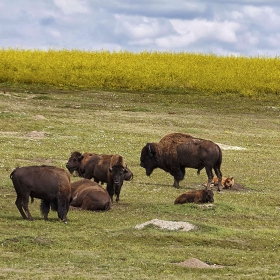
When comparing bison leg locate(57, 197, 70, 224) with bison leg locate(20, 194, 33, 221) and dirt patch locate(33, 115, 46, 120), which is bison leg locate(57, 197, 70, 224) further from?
dirt patch locate(33, 115, 46, 120)

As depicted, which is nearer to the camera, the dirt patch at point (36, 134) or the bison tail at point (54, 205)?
the bison tail at point (54, 205)

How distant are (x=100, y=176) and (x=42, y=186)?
4189mm

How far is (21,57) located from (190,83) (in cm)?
1267

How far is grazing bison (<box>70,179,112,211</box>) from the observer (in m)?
17.0

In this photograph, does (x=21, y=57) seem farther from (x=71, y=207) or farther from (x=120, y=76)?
(x=71, y=207)

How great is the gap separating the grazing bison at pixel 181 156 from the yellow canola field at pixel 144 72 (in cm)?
2766

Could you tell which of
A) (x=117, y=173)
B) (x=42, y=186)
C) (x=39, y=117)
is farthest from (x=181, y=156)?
(x=39, y=117)

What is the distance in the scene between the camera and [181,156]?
21906mm

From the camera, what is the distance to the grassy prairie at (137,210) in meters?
12.0

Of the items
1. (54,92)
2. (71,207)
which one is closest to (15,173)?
(71,207)

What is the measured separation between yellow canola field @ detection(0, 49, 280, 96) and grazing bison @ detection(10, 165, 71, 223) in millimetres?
34823

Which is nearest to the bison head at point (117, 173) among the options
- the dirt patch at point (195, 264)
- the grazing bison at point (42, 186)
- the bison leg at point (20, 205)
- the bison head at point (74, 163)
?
the bison head at point (74, 163)

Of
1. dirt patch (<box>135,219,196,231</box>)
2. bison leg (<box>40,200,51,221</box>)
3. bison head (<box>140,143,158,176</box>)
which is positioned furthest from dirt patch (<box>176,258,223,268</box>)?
bison head (<box>140,143,158,176</box>)

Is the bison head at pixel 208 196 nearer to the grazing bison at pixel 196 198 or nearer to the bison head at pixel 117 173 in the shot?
the grazing bison at pixel 196 198
